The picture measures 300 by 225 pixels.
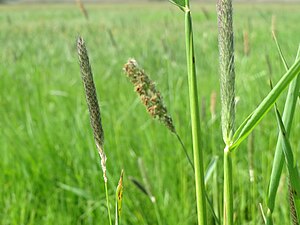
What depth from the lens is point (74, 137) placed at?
152 centimetres

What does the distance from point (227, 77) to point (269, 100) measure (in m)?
0.03

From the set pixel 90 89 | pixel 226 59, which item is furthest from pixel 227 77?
pixel 90 89

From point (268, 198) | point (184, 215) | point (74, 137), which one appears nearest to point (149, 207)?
point (184, 215)

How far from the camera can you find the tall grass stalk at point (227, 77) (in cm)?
32

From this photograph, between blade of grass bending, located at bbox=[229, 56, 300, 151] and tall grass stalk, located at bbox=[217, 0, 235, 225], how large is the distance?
0.03 feet

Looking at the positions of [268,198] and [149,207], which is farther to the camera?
[149,207]

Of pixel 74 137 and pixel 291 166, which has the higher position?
pixel 291 166

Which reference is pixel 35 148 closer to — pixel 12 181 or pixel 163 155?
pixel 12 181

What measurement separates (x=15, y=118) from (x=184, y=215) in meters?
1.10

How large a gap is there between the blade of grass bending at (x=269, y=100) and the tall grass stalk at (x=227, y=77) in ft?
0.03

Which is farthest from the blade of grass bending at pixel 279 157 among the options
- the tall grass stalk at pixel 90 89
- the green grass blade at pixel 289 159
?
the tall grass stalk at pixel 90 89

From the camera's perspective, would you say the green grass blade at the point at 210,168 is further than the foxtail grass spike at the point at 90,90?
Yes

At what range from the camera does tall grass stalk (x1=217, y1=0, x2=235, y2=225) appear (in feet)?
1.05

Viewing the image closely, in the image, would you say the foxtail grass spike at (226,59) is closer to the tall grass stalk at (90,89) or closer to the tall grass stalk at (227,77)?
the tall grass stalk at (227,77)
